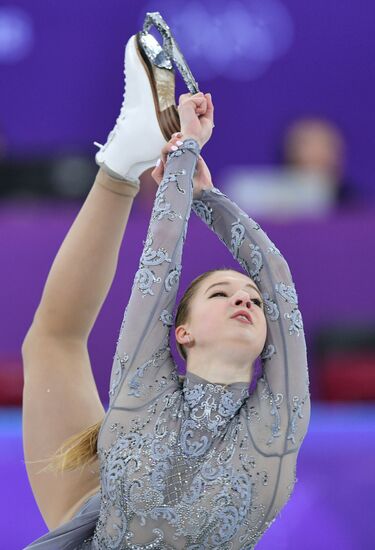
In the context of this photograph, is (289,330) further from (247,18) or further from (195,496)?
(247,18)

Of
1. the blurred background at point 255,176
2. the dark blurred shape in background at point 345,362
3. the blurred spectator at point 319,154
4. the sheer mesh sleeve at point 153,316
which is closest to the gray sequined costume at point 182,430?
the sheer mesh sleeve at point 153,316

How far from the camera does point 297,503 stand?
2.63m

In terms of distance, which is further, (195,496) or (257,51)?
(257,51)

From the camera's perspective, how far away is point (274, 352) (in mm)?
2035

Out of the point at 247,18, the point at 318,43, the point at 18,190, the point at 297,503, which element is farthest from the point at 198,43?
the point at 297,503

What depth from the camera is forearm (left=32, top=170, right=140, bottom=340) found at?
92.5 inches

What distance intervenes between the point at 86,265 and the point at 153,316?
397 millimetres

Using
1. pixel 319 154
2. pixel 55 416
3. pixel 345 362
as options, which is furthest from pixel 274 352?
pixel 319 154

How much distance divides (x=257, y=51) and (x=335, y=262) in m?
1.39

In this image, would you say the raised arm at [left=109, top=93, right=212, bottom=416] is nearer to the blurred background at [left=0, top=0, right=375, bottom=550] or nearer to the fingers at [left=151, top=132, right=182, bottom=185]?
the fingers at [left=151, top=132, right=182, bottom=185]

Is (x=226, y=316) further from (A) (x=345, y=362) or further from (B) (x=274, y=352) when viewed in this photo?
(A) (x=345, y=362)

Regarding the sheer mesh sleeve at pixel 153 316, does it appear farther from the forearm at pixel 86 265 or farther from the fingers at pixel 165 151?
the forearm at pixel 86 265

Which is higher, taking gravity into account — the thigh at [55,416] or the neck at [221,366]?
the neck at [221,366]

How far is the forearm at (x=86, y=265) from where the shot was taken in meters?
2.35
